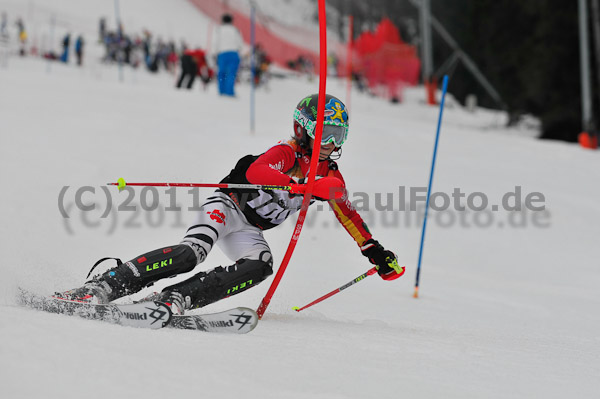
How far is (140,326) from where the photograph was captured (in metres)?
2.67

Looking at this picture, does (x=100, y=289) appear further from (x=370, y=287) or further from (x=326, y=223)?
(x=326, y=223)

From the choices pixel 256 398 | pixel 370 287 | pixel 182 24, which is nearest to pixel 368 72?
pixel 182 24

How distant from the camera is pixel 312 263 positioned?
20.5 feet

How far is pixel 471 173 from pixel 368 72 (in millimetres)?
17165

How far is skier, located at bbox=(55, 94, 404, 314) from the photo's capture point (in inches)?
124

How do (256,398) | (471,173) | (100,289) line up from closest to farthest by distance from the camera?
1. (256,398)
2. (100,289)
3. (471,173)

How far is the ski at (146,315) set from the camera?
2.68 metres

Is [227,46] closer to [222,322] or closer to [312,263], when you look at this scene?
[312,263]

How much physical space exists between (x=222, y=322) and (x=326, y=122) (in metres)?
1.39

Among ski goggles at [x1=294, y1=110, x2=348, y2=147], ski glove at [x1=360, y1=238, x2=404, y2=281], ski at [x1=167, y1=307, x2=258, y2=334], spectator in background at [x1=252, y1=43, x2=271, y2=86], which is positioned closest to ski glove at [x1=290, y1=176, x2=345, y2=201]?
ski goggles at [x1=294, y1=110, x2=348, y2=147]

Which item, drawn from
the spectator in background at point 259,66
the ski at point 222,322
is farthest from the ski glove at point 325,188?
the spectator in background at point 259,66

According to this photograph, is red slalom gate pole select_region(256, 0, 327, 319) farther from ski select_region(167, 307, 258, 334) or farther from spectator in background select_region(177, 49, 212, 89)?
spectator in background select_region(177, 49, 212, 89)

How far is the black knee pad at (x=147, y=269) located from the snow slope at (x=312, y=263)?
61 cm

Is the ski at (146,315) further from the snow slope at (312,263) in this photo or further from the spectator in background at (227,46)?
the spectator in background at (227,46)
